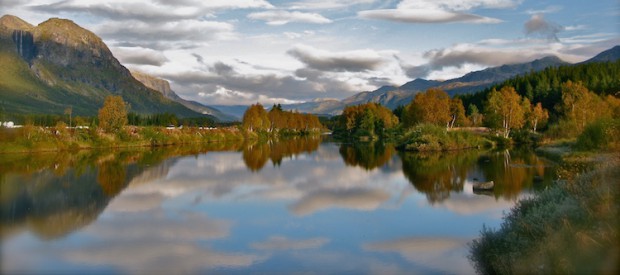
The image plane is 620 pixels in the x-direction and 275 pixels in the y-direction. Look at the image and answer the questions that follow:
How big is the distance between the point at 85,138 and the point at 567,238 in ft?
210

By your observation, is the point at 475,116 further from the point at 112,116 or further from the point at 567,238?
the point at 567,238

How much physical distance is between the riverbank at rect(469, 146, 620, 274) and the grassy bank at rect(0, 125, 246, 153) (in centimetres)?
5250

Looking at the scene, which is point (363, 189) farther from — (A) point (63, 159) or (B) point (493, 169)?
(A) point (63, 159)

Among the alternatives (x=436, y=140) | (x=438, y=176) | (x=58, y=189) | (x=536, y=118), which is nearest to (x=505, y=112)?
(x=536, y=118)

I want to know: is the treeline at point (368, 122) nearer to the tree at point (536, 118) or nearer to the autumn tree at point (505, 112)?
the tree at point (536, 118)

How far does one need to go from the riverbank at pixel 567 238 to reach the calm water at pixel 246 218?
3.75ft

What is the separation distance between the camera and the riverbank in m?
8.66

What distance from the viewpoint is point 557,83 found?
117m

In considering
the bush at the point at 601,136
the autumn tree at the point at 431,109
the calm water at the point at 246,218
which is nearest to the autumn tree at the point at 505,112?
the autumn tree at the point at 431,109

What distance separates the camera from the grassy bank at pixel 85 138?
176 ft

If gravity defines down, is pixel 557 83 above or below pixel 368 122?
above

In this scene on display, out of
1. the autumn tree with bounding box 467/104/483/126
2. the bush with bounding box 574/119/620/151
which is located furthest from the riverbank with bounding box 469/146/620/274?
the autumn tree with bounding box 467/104/483/126

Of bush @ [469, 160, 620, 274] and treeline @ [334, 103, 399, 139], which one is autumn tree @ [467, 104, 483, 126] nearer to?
treeline @ [334, 103, 399, 139]

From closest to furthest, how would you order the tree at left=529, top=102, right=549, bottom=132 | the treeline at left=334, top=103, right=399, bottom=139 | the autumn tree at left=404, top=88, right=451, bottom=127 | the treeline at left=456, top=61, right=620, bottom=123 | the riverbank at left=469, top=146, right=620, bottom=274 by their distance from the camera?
the riverbank at left=469, top=146, right=620, bottom=274
the autumn tree at left=404, top=88, right=451, bottom=127
the tree at left=529, top=102, right=549, bottom=132
the treeline at left=456, top=61, right=620, bottom=123
the treeline at left=334, top=103, right=399, bottom=139
